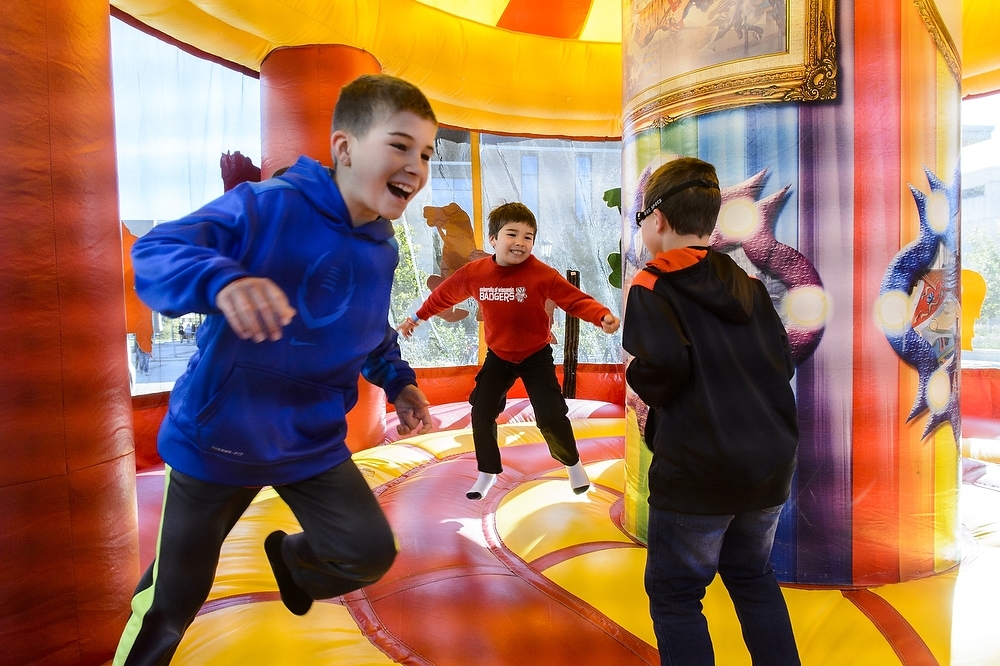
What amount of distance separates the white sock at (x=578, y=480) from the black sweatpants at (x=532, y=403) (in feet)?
0.09

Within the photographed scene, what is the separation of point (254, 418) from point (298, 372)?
0.10m

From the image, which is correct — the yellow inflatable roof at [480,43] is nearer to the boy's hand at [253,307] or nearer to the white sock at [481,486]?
the white sock at [481,486]

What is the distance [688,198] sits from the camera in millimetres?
1170

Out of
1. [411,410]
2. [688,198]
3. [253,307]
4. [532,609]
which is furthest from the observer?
[532,609]

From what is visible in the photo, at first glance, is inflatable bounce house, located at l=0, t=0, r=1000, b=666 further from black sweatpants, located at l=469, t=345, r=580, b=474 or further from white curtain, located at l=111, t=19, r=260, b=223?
white curtain, located at l=111, t=19, r=260, b=223

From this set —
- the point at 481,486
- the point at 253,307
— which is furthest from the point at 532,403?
the point at 253,307

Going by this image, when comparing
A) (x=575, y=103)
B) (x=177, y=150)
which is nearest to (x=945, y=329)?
(x=575, y=103)

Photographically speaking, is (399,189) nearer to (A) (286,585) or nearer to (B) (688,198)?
(B) (688,198)

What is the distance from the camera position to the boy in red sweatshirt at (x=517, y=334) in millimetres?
2324

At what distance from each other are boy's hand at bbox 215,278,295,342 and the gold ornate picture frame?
1.37 meters

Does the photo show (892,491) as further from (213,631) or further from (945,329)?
(213,631)

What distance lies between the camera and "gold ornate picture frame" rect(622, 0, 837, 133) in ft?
5.34

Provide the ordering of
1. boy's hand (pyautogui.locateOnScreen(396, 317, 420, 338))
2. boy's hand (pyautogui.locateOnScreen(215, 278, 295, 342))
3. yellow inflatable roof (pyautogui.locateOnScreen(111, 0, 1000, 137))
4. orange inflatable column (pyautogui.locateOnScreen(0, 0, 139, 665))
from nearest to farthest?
boy's hand (pyautogui.locateOnScreen(215, 278, 295, 342)), orange inflatable column (pyautogui.locateOnScreen(0, 0, 139, 665)), boy's hand (pyautogui.locateOnScreen(396, 317, 420, 338)), yellow inflatable roof (pyautogui.locateOnScreen(111, 0, 1000, 137))

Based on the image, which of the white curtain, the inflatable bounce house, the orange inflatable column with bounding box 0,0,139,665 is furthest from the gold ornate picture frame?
the white curtain
